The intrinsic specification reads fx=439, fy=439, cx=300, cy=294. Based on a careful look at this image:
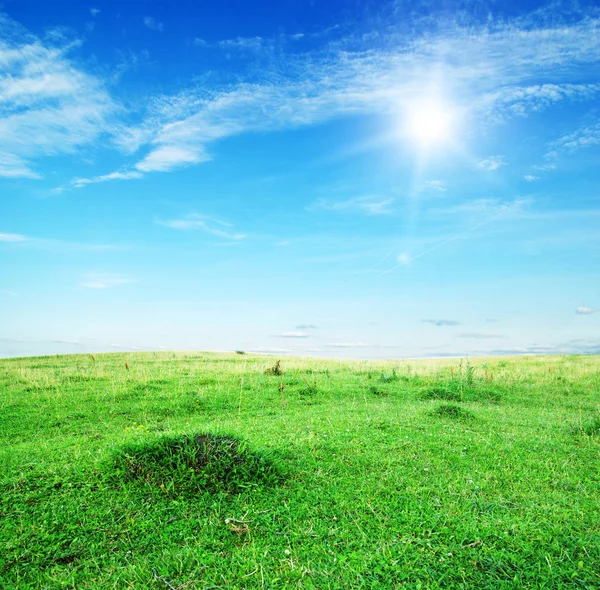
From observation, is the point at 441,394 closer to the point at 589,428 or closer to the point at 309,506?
the point at 589,428

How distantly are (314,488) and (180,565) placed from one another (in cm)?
191

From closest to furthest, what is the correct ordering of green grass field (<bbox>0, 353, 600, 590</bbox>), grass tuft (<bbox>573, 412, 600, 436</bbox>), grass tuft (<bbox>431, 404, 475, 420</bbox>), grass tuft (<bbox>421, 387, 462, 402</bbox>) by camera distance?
1. green grass field (<bbox>0, 353, 600, 590</bbox>)
2. grass tuft (<bbox>573, 412, 600, 436</bbox>)
3. grass tuft (<bbox>431, 404, 475, 420</bbox>)
4. grass tuft (<bbox>421, 387, 462, 402</bbox>)

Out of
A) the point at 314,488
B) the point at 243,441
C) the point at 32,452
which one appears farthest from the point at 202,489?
the point at 32,452

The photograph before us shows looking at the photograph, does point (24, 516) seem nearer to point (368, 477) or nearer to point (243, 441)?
point (243, 441)

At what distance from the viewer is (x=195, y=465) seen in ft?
18.6

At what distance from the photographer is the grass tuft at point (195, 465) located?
548cm

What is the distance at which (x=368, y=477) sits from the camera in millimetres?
5887

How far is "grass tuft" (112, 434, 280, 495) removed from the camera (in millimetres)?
5477

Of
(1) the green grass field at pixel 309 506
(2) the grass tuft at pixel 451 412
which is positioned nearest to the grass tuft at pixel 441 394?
(2) the grass tuft at pixel 451 412

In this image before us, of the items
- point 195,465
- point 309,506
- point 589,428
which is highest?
point 589,428

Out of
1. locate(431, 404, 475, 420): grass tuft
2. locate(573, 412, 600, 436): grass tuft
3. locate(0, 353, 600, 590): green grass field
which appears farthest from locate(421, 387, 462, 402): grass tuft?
locate(573, 412, 600, 436): grass tuft

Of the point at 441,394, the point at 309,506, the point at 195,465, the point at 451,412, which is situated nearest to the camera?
the point at 309,506

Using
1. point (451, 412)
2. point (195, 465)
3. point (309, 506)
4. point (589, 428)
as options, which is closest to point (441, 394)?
point (451, 412)

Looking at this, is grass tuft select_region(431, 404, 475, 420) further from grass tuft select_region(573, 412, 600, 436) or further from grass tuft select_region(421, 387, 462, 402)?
grass tuft select_region(421, 387, 462, 402)
